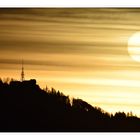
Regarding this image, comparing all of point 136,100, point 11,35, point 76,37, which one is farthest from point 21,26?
point 136,100

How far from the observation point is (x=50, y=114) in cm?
324

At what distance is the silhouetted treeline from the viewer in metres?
3.20

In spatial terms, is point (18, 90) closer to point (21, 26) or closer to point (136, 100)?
point (21, 26)

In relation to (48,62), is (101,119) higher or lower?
lower

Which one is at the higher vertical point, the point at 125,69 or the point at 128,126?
the point at 125,69

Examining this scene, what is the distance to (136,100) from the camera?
3.19m

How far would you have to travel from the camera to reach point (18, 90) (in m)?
3.25

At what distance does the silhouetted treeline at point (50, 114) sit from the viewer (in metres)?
3.20

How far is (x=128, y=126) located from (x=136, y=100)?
0.53ft
